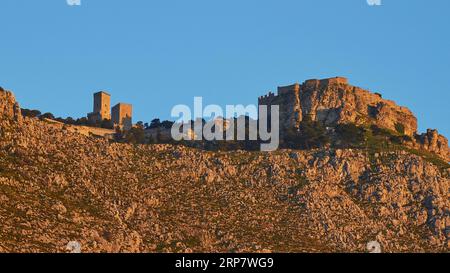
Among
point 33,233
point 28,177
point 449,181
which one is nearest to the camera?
point 33,233

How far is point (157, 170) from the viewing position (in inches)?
6471

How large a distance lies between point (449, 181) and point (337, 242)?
28.4 metres

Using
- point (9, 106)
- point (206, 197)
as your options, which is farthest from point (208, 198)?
point (9, 106)

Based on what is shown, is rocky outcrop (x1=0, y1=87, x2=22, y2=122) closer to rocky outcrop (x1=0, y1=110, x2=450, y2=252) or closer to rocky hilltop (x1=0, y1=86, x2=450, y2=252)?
rocky hilltop (x1=0, y1=86, x2=450, y2=252)

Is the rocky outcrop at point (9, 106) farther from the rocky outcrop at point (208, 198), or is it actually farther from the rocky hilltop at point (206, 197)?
the rocky outcrop at point (208, 198)

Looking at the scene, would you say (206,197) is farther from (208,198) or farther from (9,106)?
(9,106)

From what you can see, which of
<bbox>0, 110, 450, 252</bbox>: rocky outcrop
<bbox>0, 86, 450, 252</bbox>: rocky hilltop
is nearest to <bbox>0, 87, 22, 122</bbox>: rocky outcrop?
<bbox>0, 86, 450, 252</bbox>: rocky hilltop

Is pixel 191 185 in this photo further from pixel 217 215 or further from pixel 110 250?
pixel 110 250

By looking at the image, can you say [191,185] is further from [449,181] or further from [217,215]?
[449,181]

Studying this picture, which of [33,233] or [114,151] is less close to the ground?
[114,151]

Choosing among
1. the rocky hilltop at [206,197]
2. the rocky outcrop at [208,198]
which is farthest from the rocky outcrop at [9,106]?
the rocky outcrop at [208,198]

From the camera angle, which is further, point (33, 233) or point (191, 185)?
point (191, 185)
